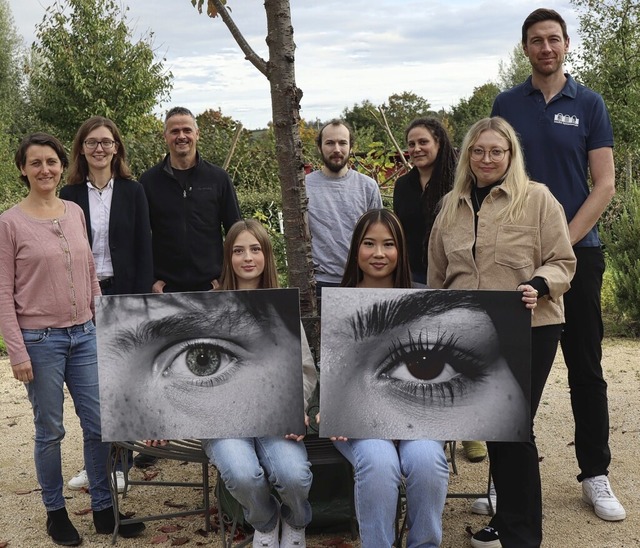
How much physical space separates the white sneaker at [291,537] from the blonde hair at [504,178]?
4.93 ft

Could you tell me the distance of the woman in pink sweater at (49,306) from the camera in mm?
3666

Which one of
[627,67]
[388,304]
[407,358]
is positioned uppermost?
[627,67]

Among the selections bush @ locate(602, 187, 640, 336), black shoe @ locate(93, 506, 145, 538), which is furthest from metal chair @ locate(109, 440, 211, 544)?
bush @ locate(602, 187, 640, 336)

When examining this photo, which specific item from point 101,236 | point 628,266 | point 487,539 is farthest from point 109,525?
point 628,266

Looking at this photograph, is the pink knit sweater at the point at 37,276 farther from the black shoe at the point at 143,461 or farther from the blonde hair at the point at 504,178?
the blonde hair at the point at 504,178

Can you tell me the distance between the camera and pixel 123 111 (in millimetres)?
20781

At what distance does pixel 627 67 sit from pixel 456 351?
14.4m

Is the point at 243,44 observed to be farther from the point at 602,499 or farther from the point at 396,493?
the point at 602,499

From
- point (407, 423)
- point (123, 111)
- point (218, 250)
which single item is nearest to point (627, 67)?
point (123, 111)

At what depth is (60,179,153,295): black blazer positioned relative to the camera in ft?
14.0

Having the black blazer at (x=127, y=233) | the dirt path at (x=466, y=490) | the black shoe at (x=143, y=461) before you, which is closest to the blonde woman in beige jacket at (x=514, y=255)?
the dirt path at (x=466, y=490)

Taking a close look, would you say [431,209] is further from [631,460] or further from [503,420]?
[631,460]

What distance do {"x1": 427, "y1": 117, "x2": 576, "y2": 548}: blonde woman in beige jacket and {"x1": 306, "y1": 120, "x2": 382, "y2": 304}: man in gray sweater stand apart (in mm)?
1400

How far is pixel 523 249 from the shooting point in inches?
134
